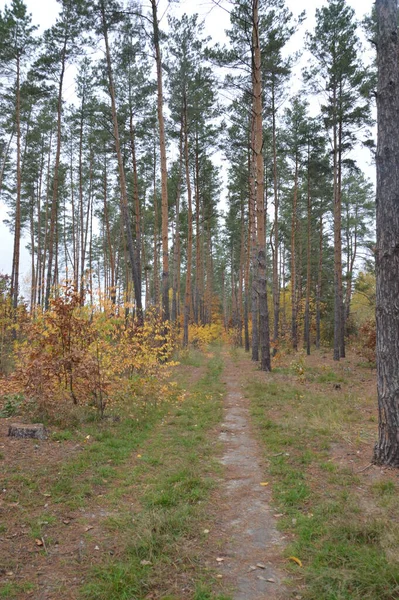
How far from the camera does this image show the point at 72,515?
3.65 metres

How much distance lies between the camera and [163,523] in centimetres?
338

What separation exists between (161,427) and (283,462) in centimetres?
267

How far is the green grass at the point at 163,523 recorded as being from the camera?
264cm

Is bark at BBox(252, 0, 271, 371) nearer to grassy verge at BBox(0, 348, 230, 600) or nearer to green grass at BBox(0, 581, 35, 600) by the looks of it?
grassy verge at BBox(0, 348, 230, 600)

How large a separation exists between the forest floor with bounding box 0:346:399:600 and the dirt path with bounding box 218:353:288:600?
0.5 inches

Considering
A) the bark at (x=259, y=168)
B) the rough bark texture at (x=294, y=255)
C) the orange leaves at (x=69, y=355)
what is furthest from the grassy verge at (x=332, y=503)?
the rough bark texture at (x=294, y=255)

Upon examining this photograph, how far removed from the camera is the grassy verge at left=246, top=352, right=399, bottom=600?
2.62 meters

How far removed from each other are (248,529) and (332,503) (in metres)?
0.95

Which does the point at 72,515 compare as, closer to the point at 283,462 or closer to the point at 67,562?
the point at 67,562

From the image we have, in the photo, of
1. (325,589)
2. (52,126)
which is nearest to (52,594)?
(325,589)

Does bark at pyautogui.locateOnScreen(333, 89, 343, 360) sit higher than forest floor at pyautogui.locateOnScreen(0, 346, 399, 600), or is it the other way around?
bark at pyautogui.locateOnScreen(333, 89, 343, 360)

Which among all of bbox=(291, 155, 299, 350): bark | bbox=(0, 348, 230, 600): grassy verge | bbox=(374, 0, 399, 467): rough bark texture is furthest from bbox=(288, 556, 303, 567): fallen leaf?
bbox=(291, 155, 299, 350): bark

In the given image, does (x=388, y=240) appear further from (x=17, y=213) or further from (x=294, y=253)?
(x=17, y=213)

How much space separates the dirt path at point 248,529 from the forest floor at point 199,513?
0.05 feet
